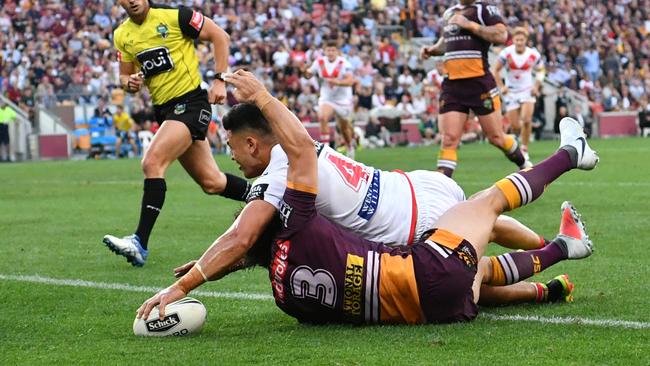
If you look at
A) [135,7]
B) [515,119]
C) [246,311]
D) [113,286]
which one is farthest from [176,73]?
[515,119]

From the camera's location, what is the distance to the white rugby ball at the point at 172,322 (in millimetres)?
6023

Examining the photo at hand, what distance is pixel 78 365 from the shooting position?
17.4 ft

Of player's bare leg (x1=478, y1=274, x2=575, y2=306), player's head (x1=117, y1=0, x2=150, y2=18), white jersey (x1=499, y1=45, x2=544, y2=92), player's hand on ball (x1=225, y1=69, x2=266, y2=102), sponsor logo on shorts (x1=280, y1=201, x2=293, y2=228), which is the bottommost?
white jersey (x1=499, y1=45, x2=544, y2=92)

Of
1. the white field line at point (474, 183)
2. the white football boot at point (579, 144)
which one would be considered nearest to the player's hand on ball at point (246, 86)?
the white football boot at point (579, 144)

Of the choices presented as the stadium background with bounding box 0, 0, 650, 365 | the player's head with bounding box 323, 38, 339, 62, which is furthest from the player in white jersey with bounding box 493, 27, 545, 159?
the player's head with bounding box 323, 38, 339, 62

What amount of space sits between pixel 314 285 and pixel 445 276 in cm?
67

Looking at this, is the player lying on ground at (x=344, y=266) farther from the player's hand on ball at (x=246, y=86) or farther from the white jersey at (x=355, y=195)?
the white jersey at (x=355, y=195)

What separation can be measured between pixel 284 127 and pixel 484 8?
8.37 m

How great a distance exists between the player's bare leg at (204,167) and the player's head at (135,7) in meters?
1.22

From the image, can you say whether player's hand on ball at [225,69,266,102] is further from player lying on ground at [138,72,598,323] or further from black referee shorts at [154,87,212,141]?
black referee shorts at [154,87,212,141]

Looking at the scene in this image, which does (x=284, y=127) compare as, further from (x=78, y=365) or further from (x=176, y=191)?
(x=176, y=191)

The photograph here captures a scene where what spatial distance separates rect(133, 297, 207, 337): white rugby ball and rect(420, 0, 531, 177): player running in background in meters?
7.69

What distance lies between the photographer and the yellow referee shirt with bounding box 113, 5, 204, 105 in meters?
10.2

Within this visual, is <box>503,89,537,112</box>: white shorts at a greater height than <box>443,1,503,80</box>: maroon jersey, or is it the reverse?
<box>443,1,503,80</box>: maroon jersey
